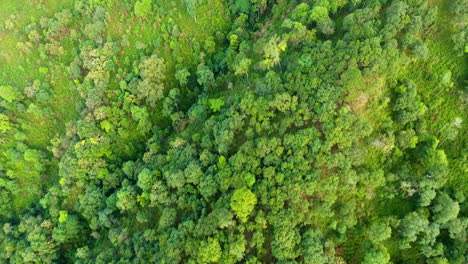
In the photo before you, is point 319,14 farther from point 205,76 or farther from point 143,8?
point 143,8

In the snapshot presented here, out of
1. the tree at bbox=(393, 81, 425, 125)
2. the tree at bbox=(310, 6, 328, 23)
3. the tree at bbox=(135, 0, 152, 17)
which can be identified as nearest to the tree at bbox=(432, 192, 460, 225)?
the tree at bbox=(393, 81, 425, 125)

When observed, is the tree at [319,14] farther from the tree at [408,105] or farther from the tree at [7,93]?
the tree at [7,93]

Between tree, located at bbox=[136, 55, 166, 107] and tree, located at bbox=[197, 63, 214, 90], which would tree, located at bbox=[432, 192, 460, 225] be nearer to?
tree, located at bbox=[197, 63, 214, 90]

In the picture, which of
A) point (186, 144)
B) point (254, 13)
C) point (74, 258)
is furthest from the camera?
point (254, 13)

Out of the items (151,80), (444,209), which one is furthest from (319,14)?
(444,209)

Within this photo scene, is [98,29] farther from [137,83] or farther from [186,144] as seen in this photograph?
[186,144]

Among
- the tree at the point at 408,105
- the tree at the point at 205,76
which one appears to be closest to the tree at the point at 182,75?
the tree at the point at 205,76

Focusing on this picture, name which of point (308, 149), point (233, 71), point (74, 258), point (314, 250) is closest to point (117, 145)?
point (74, 258)
